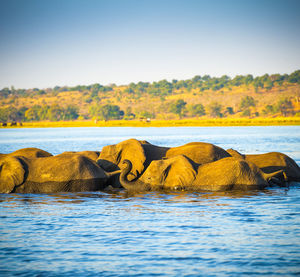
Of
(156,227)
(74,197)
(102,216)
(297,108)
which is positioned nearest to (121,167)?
(74,197)

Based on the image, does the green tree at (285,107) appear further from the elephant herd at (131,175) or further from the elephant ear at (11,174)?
the elephant ear at (11,174)

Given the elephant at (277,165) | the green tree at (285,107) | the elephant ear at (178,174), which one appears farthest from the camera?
the green tree at (285,107)

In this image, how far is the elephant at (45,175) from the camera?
14.9 metres

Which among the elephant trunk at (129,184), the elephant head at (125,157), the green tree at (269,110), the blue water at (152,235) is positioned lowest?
the blue water at (152,235)

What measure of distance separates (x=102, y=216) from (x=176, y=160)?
162 inches

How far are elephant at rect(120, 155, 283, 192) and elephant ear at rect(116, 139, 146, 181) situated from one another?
0.49m

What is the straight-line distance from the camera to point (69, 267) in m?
8.17

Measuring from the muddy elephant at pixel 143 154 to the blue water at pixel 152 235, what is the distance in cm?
205

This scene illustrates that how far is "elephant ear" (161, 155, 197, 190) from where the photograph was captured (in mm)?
15141

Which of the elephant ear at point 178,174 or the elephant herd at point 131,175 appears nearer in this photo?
the elephant herd at point 131,175

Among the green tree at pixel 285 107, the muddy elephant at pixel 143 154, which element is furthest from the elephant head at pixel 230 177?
the green tree at pixel 285 107

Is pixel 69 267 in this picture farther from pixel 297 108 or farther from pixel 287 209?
pixel 297 108

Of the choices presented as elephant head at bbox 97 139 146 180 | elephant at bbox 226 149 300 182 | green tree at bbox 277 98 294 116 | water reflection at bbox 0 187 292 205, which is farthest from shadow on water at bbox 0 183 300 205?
green tree at bbox 277 98 294 116

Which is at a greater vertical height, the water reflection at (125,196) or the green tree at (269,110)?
the green tree at (269,110)
